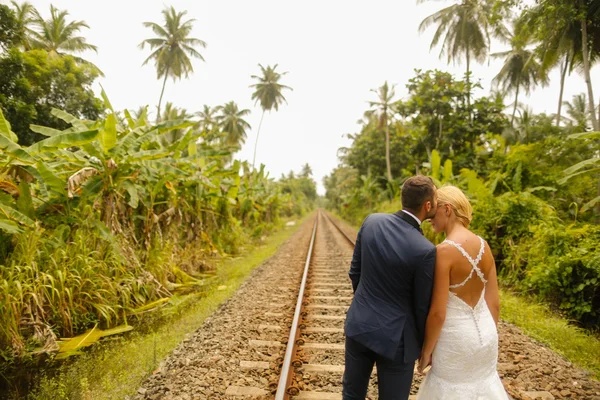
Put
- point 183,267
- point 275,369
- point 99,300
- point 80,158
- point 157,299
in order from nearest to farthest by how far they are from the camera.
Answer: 1. point 275,369
2. point 99,300
3. point 80,158
4. point 157,299
5. point 183,267

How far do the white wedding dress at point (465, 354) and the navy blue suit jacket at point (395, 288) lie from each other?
6.2 inches

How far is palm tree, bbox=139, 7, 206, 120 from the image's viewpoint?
29.4m

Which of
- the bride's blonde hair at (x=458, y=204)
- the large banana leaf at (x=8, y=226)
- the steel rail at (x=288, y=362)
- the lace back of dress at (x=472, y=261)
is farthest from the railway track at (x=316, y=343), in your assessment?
the large banana leaf at (x=8, y=226)

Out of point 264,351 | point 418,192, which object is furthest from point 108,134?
point 418,192

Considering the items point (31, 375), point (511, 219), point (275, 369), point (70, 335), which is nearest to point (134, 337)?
Answer: point (70, 335)

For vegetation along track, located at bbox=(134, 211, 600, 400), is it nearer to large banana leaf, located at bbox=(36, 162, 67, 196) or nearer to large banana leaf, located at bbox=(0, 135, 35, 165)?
large banana leaf, located at bbox=(36, 162, 67, 196)

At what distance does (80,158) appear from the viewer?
5.52 m

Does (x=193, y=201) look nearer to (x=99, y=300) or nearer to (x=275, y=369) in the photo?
(x=99, y=300)

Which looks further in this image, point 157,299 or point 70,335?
point 157,299

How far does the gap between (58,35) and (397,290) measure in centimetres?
3036

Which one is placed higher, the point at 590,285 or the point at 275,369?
the point at 590,285

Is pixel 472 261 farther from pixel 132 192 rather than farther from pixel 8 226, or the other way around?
pixel 132 192

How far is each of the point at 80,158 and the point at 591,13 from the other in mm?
13030

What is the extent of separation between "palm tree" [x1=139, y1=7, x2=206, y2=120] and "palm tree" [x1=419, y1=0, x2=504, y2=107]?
20.9 metres
